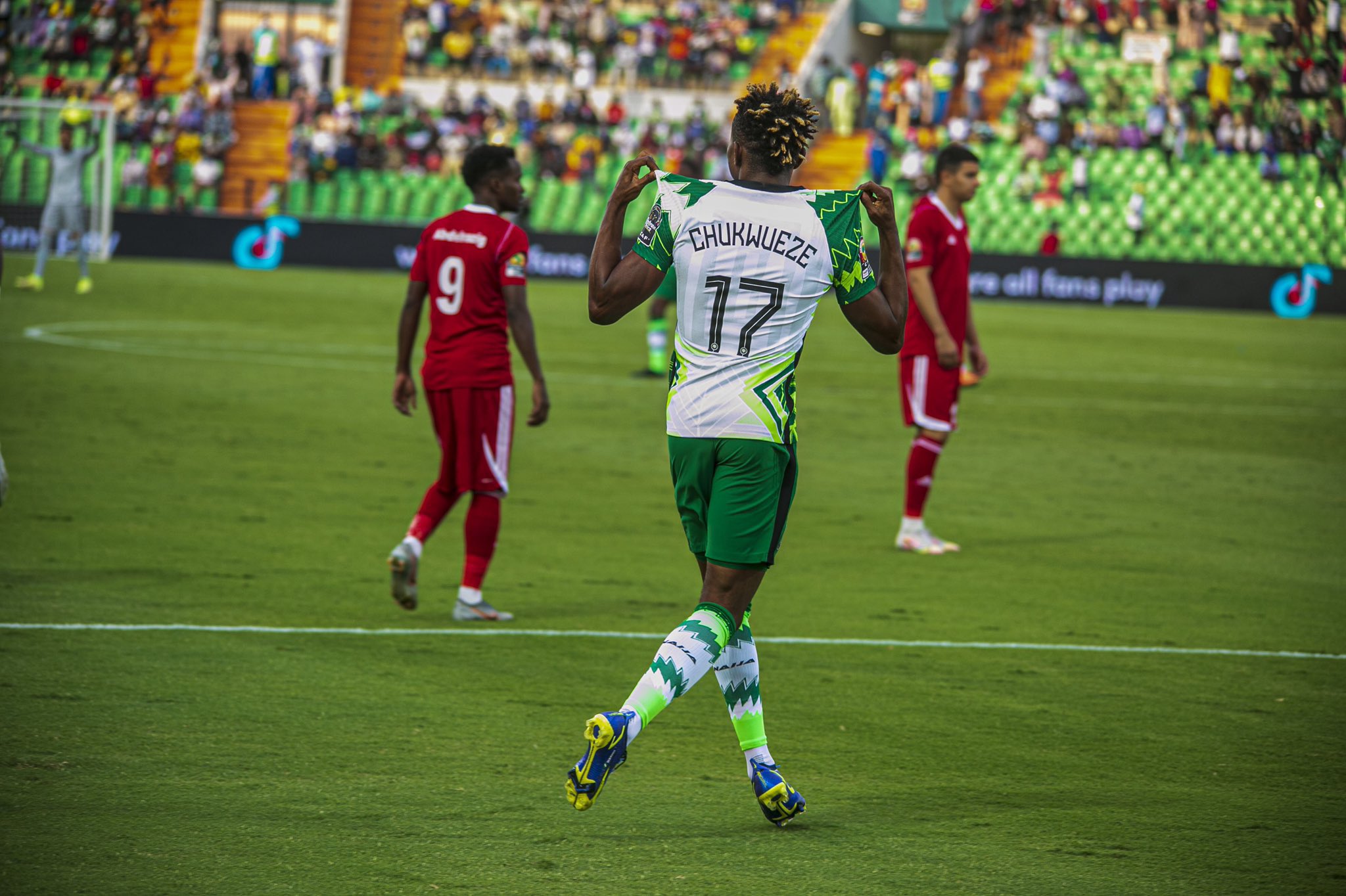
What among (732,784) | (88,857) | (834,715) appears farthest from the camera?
(834,715)

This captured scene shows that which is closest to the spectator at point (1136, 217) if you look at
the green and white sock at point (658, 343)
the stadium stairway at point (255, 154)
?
the stadium stairway at point (255, 154)

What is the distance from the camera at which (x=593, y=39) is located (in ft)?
141

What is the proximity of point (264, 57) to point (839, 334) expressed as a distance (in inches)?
832

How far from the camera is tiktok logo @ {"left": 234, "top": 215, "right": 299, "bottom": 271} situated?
105 feet

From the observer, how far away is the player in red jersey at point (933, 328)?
9430mm

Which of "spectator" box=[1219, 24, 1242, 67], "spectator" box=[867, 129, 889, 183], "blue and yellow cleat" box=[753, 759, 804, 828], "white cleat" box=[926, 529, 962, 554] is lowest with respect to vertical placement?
"white cleat" box=[926, 529, 962, 554]

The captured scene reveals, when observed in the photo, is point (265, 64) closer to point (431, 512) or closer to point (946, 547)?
point (946, 547)

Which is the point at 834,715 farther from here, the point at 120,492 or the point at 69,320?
the point at 69,320

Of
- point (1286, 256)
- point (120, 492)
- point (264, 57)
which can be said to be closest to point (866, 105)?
point (1286, 256)

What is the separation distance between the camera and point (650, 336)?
17.6 m

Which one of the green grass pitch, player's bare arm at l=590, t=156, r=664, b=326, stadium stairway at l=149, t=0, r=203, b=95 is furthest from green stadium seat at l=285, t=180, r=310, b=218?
player's bare arm at l=590, t=156, r=664, b=326

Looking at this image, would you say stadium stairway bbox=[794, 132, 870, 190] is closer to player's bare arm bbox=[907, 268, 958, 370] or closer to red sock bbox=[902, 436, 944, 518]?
red sock bbox=[902, 436, 944, 518]

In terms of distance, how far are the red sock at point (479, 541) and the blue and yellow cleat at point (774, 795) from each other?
294cm

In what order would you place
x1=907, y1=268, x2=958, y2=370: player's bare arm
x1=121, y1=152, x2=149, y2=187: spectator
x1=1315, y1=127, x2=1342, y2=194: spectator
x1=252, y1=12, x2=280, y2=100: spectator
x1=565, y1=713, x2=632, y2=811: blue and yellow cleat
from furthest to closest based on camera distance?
x1=252, y1=12, x2=280, y2=100: spectator → x1=121, y1=152, x2=149, y2=187: spectator → x1=907, y1=268, x2=958, y2=370: player's bare arm → x1=1315, y1=127, x2=1342, y2=194: spectator → x1=565, y1=713, x2=632, y2=811: blue and yellow cleat
